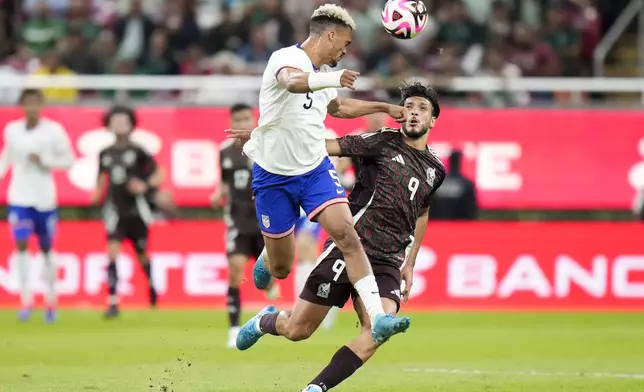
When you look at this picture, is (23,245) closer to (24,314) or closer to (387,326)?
(24,314)

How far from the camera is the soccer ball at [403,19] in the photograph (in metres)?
10.1

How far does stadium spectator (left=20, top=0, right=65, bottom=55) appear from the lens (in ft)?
72.6

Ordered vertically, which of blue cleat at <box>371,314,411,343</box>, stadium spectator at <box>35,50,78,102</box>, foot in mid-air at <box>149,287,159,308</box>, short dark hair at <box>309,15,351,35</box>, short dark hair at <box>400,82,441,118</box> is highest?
Answer: stadium spectator at <box>35,50,78,102</box>

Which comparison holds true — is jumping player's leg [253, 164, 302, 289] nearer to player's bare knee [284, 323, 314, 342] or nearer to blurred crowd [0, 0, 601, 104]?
player's bare knee [284, 323, 314, 342]

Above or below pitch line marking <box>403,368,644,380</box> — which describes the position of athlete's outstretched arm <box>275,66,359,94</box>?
above

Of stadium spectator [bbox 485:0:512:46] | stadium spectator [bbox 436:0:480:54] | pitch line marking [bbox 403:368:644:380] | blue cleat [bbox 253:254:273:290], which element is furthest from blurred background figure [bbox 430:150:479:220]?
blue cleat [bbox 253:254:273:290]

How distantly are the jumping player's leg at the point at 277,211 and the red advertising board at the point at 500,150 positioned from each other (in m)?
9.97

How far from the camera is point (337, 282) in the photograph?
9820 millimetres

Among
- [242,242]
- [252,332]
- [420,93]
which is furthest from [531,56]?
[252,332]

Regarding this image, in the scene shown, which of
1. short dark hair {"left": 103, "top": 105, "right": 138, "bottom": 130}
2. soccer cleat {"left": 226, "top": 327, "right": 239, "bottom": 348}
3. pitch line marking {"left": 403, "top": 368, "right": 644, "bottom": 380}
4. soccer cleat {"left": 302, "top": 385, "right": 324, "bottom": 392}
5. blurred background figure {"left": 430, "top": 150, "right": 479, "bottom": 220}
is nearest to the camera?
soccer cleat {"left": 302, "top": 385, "right": 324, "bottom": 392}

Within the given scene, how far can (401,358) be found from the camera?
13.9 metres

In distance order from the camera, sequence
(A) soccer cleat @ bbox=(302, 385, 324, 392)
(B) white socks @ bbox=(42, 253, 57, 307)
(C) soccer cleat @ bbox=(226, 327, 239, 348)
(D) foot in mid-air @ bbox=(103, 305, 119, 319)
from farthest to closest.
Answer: (D) foot in mid-air @ bbox=(103, 305, 119, 319) < (B) white socks @ bbox=(42, 253, 57, 307) < (C) soccer cleat @ bbox=(226, 327, 239, 348) < (A) soccer cleat @ bbox=(302, 385, 324, 392)

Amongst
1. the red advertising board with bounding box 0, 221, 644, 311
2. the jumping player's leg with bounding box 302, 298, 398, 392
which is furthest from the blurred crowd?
the jumping player's leg with bounding box 302, 298, 398, 392

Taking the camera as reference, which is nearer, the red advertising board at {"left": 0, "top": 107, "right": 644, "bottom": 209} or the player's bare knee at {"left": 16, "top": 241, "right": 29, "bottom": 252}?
the player's bare knee at {"left": 16, "top": 241, "right": 29, "bottom": 252}
